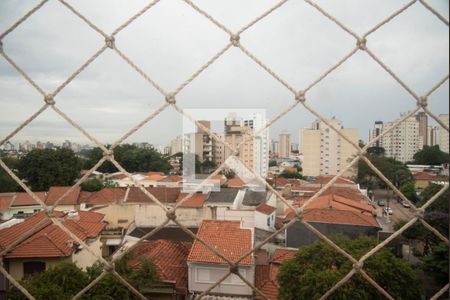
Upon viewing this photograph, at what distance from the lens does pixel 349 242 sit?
3.85 m

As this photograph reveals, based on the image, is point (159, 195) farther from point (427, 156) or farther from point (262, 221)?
point (427, 156)

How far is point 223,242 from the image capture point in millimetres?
3904

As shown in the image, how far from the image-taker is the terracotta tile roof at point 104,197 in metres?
8.10

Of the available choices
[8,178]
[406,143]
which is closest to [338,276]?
[8,178]

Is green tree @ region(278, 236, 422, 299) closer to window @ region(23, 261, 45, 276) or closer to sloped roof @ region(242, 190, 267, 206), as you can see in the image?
window @ region(23, 261, 45, 276)

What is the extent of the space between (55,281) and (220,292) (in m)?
1.79

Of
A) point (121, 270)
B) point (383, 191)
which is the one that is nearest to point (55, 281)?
point (121, 270)

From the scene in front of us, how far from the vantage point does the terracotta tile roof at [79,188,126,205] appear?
8095 mm

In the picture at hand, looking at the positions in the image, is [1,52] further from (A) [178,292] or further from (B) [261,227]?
(B) [261,227]

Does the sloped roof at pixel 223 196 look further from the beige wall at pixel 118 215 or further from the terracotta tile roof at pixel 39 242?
the terracotta tile roof at pixel 39 242

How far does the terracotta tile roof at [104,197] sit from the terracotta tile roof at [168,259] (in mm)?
3964

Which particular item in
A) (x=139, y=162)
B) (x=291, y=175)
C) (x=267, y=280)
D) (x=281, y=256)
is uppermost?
(x=139, y=162)

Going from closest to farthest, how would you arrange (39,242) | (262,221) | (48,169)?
(39,242) < (262,221) < (48,169)

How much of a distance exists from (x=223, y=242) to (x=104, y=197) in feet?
17.7
